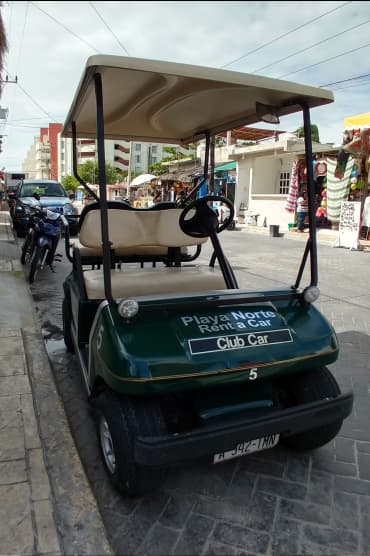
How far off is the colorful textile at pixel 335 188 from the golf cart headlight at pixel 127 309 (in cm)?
1204

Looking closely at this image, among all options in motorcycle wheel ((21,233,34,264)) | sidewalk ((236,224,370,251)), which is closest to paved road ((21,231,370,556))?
motorcycle wheel ((21,233,34,264))

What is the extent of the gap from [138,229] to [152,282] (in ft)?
2.43

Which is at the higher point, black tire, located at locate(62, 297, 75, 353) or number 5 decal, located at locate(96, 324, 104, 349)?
number 5 decal, located at locate(96, 324, 104, 349)

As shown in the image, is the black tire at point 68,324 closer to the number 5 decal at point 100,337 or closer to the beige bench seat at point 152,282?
the beige bench seat at point 152,282

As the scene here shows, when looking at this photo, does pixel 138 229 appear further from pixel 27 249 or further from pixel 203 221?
pixel 27 249

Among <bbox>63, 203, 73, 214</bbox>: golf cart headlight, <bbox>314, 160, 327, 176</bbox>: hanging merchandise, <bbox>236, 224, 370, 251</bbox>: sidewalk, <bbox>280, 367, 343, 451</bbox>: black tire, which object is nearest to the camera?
<bbox>280, 367, 343, 451</bbox>: black tire

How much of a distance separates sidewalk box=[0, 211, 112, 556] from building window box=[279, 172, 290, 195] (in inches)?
640

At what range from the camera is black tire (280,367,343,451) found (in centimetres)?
229

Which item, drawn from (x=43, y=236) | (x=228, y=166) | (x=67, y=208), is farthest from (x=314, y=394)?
(x=228, y=166)

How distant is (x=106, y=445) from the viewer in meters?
2.26

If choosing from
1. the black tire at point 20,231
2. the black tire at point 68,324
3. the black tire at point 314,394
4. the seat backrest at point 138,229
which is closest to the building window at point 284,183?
the black tire at point 20,231

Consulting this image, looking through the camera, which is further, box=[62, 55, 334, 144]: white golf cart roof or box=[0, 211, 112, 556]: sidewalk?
box=[62, 55, 334, 144]: white golf cart roof

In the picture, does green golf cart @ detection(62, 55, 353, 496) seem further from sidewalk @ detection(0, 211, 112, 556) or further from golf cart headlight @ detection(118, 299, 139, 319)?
sidewalk @ detection(0, 211, 112, 556)

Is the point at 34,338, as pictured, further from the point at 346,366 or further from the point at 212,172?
the point at 346,366
